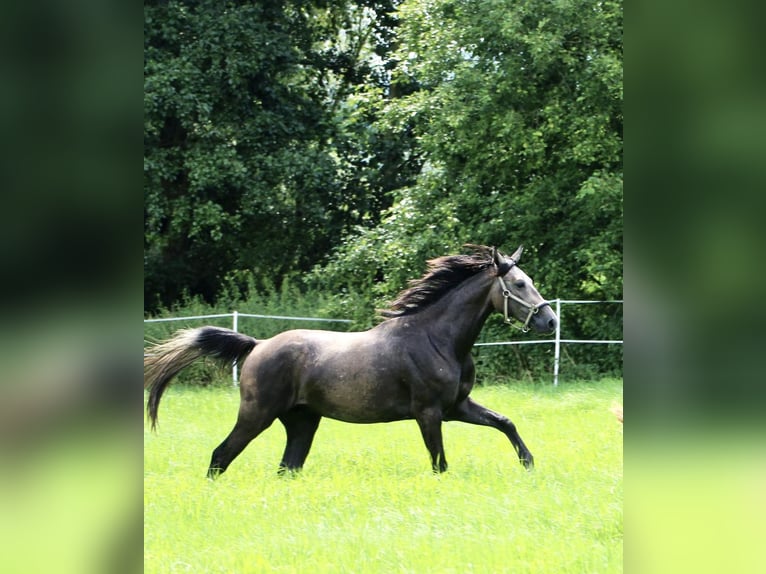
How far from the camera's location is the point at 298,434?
6844 millimetres

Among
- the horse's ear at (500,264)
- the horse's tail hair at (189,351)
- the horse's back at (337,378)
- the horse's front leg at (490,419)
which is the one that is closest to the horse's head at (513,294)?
the horse's ear at (500,264)

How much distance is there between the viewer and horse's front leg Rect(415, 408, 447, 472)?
654 centimetres

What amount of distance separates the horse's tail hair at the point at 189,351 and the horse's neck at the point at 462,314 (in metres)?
1.46

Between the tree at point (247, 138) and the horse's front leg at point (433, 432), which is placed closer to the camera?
the horse's front leg at point (433, 432)

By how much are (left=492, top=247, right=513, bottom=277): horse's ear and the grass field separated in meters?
1.51

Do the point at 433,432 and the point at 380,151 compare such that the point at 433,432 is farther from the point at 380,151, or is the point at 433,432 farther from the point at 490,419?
the point at 380,151

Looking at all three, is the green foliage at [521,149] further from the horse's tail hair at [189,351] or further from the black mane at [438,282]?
the horse's tail hair at [189,351]

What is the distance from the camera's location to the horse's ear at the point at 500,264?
6895 millimetres
